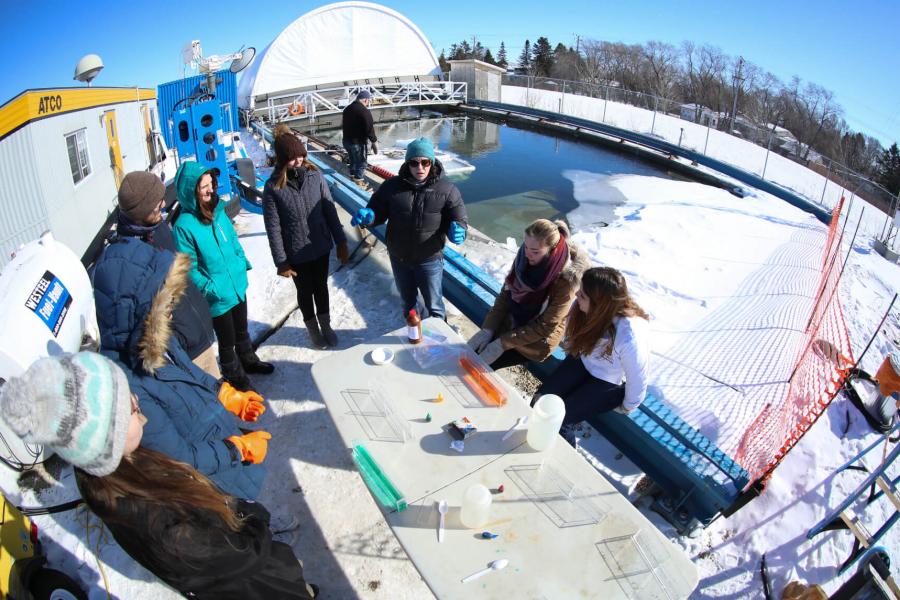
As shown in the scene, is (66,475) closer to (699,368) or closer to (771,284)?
(699,368)

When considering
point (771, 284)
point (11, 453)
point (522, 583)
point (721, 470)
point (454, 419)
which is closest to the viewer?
point (522, 583)

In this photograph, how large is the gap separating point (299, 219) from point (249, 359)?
4.15ft

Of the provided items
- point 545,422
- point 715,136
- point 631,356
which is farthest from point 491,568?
point 715,136

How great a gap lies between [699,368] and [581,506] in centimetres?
287

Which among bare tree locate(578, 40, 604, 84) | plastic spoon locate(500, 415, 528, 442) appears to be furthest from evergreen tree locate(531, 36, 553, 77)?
plastic spoon locate(500, 415, 528, 442)

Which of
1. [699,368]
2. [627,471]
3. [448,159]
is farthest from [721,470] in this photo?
[448,159]

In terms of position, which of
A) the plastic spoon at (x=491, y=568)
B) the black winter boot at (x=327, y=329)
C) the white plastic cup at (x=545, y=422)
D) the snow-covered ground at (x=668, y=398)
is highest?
the white plastic cup at (x=545, y=422)

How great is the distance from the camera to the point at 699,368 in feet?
13.6

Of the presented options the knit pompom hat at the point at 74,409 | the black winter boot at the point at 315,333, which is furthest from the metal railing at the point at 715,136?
the knit pompom hat at the point at 74,409

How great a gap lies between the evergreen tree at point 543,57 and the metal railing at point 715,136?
39.2 metres

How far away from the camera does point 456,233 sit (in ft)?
11.4

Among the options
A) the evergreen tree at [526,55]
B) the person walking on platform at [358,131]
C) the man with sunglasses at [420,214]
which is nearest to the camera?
the man with sunglasses at [420,214]

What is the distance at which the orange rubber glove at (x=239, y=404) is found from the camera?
2.47 meters

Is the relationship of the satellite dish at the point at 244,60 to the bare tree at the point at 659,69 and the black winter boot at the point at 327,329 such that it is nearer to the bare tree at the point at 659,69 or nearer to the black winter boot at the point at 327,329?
the black winter boot at the point at 327,329
